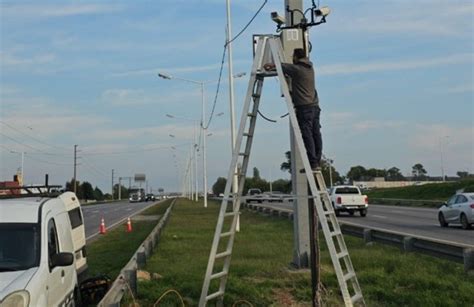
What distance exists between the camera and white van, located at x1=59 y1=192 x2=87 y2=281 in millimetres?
10836

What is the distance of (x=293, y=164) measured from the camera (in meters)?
11.4

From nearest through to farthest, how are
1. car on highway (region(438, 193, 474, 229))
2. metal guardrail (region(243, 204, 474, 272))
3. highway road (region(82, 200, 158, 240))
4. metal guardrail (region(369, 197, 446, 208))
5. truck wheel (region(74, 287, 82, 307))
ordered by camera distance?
truck wheel (region(74, 287, 82, 307)) → metal guardrail (region(243, 204, 474, 272)) → car on highway (region(438, 193, 474, 229)) → highway road (region(82, 200, 158, 240)) → metal guardrail (region(369, 197, 446, 208))

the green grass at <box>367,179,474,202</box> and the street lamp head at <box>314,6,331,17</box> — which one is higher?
the street lamp head at <box>314,6,331,17</box>

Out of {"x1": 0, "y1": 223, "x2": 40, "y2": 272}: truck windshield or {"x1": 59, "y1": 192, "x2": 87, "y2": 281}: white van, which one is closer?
{"x1": 0, "y1": 223, "x2": 40, "y2": 272}: truck windshield

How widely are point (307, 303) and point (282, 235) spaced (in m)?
11.5

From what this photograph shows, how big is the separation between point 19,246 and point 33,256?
10.5 inches

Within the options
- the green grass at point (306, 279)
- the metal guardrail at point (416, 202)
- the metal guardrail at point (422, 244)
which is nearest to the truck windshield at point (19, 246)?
the green grass at point (306, 279)

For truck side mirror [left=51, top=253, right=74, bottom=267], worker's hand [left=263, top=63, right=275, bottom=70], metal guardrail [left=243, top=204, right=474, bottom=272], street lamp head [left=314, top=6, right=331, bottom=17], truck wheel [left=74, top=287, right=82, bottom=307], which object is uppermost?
street lamp head [left=314, top=6, right=331, bottom=17]

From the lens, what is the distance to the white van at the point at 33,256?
21.0 feet

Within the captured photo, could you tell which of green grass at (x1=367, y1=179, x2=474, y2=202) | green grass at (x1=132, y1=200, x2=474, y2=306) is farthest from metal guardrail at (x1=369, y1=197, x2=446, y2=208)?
green grass at (x1=132, y1=200, x2=474, y2=306)

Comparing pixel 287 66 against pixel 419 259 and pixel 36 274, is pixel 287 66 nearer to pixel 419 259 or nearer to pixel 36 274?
pixel 36 274

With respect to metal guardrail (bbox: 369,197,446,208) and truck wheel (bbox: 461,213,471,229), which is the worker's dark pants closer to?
truck wheel (bbox: 461,213,471,229)

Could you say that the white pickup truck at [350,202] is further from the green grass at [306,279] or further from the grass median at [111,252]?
the green grass at [306,279]

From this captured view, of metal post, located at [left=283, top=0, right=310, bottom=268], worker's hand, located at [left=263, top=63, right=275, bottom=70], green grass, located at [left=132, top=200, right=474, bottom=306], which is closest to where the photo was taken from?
worker's hand, located at [left=263, top=63, right=275, bottom=70]
